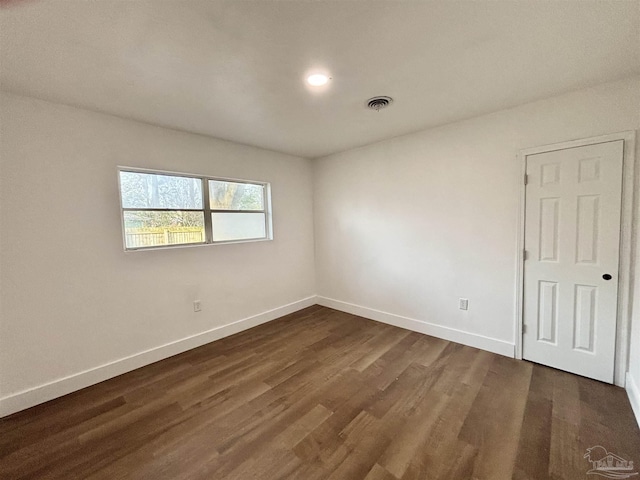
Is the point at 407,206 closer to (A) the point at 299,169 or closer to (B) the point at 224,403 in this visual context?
(A) the point at 299,169

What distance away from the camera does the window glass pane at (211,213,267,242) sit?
3.25 meters

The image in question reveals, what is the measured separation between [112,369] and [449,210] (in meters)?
3.84

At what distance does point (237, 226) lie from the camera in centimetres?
347

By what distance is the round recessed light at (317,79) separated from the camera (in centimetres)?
186

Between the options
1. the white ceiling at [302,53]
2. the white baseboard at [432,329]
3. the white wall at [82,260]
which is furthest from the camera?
the white baseboard at [432,329]

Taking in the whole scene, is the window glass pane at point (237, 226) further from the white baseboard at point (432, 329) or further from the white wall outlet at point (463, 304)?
the white wall outlet at point (463, 304)

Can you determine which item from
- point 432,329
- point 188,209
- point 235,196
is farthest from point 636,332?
point 188,209

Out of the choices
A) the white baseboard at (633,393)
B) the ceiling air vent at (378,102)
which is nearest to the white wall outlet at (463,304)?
the white baseboard at (633,393)

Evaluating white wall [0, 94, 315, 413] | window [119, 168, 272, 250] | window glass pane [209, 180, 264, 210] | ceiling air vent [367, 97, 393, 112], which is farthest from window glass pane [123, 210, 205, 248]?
ceiling air vent [367, 97, 393, 112]

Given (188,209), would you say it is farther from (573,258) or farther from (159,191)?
(573,258)

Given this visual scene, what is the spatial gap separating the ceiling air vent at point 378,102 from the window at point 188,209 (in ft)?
6.33

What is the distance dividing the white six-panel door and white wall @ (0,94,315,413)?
3.35 metres

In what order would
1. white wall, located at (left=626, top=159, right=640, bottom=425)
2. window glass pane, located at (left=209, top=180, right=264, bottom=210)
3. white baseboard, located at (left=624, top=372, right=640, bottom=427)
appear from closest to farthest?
white baseboard, located at (left=624, top=372, right=640, bottom=427)
white wall, located at (left=626, top=159, right=640, bottom=425)
window glass pane, located at (left=209, top=180, right=264, bottom=210)

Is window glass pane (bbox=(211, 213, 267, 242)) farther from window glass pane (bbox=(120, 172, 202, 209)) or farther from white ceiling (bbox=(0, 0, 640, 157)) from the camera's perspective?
white ceiling (bbox=(0, 0, 640, 157))
